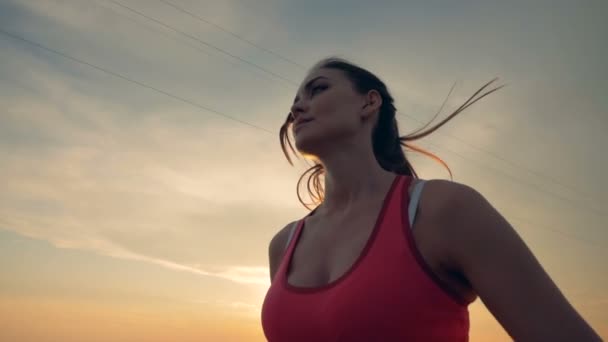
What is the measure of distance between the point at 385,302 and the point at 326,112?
118cm

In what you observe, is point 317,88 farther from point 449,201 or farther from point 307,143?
point 449,201

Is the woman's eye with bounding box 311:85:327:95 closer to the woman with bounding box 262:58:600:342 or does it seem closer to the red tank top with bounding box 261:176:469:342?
the woman with bounding box 262:58:600:342

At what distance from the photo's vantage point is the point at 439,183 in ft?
6.54

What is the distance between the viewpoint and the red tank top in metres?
1.75

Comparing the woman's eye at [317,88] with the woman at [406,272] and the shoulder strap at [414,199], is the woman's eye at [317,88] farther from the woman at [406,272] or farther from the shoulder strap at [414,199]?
the shoulder strap at [414,199]

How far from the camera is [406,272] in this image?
1.79 meters

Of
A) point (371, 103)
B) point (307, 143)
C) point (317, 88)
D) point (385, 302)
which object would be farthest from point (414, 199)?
point (317, 88)

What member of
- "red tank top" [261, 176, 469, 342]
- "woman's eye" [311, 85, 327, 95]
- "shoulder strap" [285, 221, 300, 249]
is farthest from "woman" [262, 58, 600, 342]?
"woman's eye" [311, 85, 327, 95]

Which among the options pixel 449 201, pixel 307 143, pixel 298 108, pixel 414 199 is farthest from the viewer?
pixel 298 108

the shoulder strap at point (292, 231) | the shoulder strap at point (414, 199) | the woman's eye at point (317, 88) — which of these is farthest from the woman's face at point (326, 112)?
the shoulder strap at point (414, 199)

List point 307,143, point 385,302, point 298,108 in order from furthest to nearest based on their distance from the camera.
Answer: point 298,108 → point 307,143 → point 385,302

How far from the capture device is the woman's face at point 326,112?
256 cm

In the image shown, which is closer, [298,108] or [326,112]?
[326,112]

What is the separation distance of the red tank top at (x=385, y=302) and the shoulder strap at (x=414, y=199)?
0.9 inches
